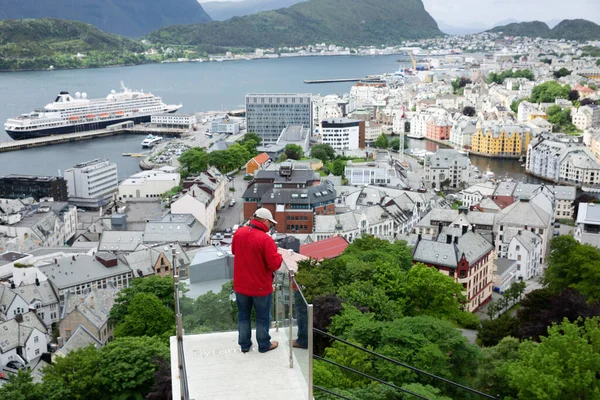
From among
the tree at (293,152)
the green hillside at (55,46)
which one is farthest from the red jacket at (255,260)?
the green hillside at (55,46)

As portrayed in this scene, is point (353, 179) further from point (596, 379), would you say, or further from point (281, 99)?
point (596, 379)

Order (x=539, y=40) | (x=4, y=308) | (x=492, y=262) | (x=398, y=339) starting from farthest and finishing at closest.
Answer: (x=539, y=40), (x=492, y=262), (x=4, y=308), (x=398, y=339)

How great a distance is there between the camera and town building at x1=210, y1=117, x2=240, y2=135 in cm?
3112

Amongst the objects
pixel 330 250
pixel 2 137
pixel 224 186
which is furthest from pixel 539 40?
pixel 330 250

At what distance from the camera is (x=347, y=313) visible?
7.05 metres

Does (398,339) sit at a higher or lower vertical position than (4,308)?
higher

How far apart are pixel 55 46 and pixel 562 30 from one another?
211 ft

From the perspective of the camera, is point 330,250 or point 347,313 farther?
point 330,250

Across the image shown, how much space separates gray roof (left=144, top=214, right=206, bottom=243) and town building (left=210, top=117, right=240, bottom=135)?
1693 centimetres

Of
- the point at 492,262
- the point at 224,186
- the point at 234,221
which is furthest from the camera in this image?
the point at 224,186

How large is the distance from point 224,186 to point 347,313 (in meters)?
12.5

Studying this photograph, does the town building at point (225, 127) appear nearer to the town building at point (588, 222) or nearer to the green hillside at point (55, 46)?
the town building at point (588, 222)

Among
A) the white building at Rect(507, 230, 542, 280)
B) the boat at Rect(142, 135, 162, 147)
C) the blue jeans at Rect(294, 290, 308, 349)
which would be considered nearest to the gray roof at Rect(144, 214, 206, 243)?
the white building at Rect(507, 230, 542, 280)

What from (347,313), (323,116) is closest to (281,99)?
(323,116)
